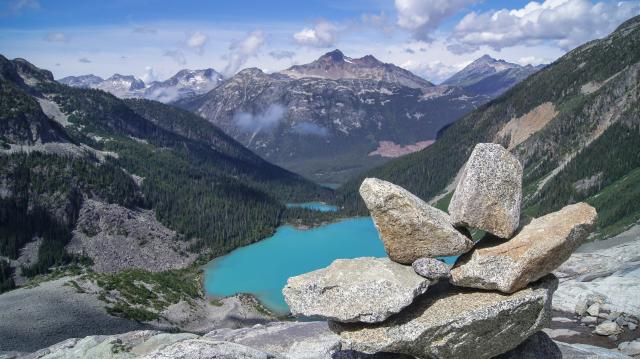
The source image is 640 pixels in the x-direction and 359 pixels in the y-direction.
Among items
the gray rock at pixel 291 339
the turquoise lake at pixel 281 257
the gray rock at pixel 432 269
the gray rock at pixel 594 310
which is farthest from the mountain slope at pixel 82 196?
the gray rock at pixel 432 269

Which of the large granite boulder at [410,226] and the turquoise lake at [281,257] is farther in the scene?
the turquoise lake at [281,257]

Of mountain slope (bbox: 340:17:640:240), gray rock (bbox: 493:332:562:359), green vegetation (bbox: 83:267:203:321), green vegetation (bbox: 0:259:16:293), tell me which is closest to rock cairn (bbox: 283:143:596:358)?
gray rock (bbox: 493:332:562:359)

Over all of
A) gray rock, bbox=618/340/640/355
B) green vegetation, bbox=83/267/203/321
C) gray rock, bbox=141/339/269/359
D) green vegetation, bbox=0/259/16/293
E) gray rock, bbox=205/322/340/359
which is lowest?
green vegetation, bbox=0/259/16/293

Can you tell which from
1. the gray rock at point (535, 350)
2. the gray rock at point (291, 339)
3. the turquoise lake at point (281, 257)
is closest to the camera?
the gray rock at point (535, 350)

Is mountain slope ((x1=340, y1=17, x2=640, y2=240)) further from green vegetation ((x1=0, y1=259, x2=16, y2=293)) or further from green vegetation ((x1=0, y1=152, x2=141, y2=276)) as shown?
green vegetation ((x1=0, y1=152, x2=141, y2=276))

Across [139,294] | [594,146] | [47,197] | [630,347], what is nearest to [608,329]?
[630,347]

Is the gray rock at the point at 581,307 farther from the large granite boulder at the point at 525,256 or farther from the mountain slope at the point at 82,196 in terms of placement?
the mountain slope at the point at 82,196
